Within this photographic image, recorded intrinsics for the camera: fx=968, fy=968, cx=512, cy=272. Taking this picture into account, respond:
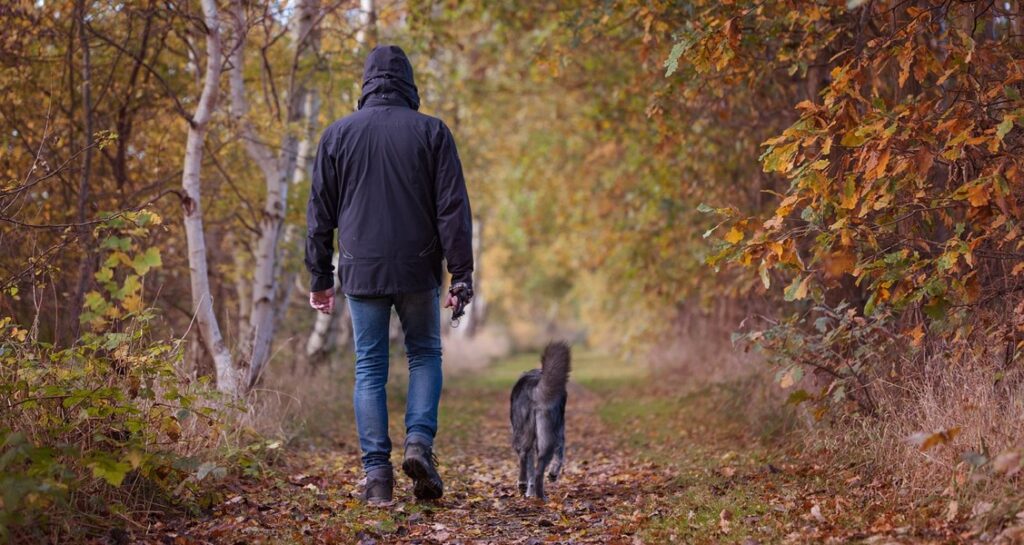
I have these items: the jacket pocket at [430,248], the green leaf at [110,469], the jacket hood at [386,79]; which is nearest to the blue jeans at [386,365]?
the jacket pocket at [430,248]

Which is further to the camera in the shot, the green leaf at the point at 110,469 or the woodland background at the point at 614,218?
the woodland background at the point at 614,218

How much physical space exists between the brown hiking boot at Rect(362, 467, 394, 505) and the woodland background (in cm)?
80

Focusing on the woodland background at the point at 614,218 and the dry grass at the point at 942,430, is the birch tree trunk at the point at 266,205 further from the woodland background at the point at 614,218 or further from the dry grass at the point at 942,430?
the dry grass at the point at 942,430

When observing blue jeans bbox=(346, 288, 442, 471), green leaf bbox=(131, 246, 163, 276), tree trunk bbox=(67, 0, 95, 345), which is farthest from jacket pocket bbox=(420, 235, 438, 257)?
tree trunk bbox=(67, 0, 95, 345)

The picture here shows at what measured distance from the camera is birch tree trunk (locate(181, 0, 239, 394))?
7.13 metres

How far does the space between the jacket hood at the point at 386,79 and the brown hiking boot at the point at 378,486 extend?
2116 millimetres

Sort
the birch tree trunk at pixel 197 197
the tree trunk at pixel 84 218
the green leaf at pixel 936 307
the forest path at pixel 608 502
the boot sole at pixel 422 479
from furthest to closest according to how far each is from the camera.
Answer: the birch tree trunk at pixel 197 197, the tree trunk at pixel 84 218, the boot sole at pixel 422 479, the green leaf at pixel 936 307, the forest path at pixel 608 502

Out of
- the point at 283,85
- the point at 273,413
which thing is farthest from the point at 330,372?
the point at 273,413

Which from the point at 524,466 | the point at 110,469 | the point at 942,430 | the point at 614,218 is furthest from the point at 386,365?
the point at 614,218

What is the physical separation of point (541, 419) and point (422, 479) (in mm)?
894

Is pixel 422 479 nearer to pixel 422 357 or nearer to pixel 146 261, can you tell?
pixel 422 357

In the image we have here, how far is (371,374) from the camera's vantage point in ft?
18.3

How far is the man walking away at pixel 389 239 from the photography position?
5.36 m

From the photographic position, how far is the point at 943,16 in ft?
18.0
